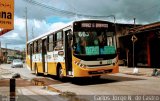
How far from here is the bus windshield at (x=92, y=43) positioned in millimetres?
20234

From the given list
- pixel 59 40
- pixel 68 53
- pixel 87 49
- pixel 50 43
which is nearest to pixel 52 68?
pixel 50 43

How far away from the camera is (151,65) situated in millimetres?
36781

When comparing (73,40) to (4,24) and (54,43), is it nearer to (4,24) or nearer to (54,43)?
(54,43)

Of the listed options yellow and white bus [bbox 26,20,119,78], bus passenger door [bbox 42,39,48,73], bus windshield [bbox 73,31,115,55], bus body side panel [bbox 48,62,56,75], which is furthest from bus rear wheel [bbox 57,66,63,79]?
bus passenger door [bbox 42,39,48,73]

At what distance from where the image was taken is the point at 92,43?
2033cm

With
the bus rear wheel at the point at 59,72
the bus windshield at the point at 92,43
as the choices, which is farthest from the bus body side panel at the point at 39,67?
the bus windshield at the point at 92,43

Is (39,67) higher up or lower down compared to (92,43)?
lower down

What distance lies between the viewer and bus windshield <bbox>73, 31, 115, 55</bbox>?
2023 cm

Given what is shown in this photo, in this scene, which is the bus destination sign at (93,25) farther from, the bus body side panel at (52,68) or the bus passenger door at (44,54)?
Result: the bus passenger door at (44,54)

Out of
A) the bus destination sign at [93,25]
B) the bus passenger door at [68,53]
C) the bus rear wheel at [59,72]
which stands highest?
the bus destination sign at [93,25]

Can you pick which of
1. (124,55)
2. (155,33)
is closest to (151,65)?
(155,33)

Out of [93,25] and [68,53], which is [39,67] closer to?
[68,53]

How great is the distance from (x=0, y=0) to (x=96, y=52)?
8.83m

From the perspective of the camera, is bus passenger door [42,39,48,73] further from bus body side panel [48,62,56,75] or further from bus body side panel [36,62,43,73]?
bus body side panel [48,62,56,75]
